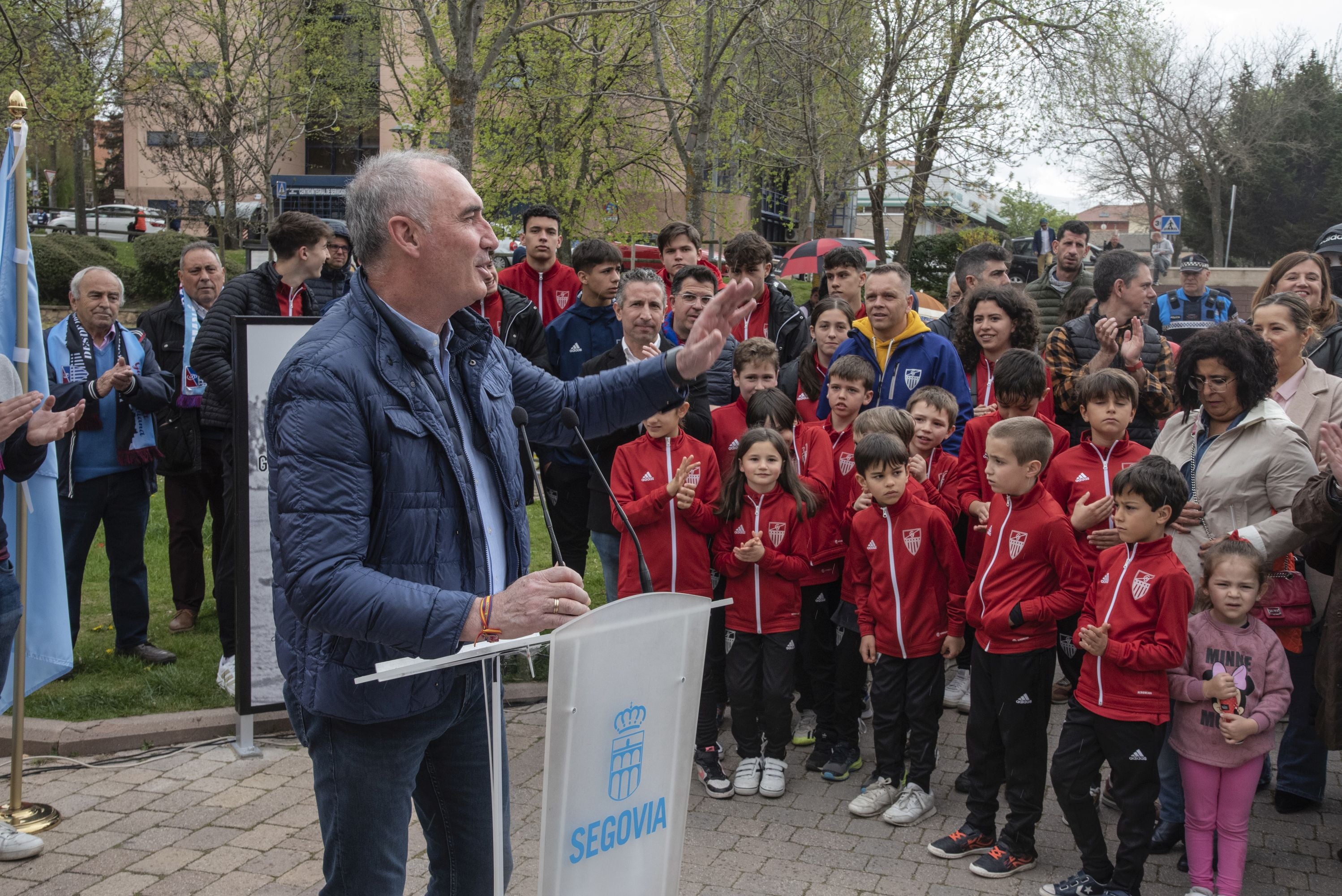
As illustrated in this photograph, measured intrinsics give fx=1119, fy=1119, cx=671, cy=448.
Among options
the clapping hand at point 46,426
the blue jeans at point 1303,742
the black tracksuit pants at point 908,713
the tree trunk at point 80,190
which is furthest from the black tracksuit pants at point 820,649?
the tree trunk at point 80,190

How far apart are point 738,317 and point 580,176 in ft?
55.2

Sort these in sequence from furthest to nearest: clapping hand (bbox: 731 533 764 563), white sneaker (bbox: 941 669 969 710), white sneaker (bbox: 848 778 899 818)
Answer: white sneaker (bbox: 941 669 969 710) < clapping hand (bbox: 731 533 764 563) < white sneaker (bbox: 848 778 899 818)

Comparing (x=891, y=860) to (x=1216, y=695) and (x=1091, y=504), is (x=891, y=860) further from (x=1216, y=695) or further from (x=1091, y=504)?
(x=1091, y=504)

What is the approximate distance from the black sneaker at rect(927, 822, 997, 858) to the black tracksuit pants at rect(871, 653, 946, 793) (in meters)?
0.40

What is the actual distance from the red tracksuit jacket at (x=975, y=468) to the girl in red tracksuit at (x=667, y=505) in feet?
3.92

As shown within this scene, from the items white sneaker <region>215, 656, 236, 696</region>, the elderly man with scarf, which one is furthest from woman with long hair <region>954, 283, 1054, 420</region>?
the elderly man with scarf

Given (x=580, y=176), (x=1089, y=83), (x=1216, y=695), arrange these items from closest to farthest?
(x=1216, y=695) < (x=580, y=176) < (x=1089, y=83)

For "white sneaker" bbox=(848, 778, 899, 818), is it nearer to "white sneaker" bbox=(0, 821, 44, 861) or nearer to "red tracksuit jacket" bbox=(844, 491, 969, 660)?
"red tracksuit jacket" bbox=(844, 491, 969, 660)

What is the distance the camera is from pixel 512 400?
2973mm

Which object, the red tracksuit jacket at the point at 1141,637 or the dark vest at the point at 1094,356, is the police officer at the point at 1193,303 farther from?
the red tracksuit jacket at the point at 1141,637

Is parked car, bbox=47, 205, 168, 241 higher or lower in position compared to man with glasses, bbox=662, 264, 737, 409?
higher

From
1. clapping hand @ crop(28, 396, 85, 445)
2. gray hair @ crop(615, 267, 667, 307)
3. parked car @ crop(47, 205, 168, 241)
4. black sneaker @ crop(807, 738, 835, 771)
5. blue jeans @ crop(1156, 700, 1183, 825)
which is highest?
parked car @ crop(47, 205, 168, 241)

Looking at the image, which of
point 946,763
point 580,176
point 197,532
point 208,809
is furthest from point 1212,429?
point 580,176

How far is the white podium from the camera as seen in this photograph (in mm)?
2438
